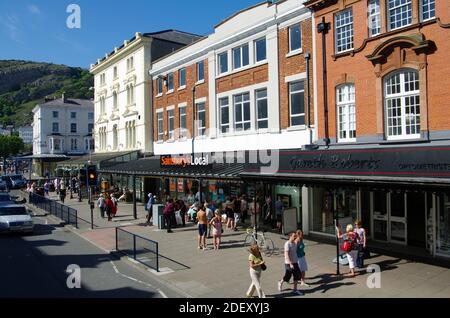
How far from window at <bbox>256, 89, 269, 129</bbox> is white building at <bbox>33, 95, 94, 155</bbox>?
205 ft

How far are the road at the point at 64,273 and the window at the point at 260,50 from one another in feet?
41.8

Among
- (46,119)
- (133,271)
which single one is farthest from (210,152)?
(46,119)

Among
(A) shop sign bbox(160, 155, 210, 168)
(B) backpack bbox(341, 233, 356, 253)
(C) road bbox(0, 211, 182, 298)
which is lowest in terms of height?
(C) road bbox(0, 211, 182, 298)

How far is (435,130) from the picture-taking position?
46.2 ft

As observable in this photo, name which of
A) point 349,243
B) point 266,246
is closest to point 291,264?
point 349,243

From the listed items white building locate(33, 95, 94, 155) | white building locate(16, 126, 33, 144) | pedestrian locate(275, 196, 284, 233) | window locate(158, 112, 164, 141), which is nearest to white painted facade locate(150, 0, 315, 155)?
pedestrian locate(275, 196, 284, 233)

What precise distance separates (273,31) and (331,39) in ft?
13.7

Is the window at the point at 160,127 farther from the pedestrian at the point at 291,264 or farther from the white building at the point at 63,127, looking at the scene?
the white building at the point at 63,127

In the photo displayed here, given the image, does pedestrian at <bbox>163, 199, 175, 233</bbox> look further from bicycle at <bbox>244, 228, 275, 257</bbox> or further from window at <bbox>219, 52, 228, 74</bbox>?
window at <bbox>219, 52, 228, 74</bbox>

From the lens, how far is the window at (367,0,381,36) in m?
16.0

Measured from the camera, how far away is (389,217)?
15930 millimetres

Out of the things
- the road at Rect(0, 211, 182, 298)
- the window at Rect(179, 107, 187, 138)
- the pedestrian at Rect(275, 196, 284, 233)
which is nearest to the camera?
the road at Rect(0, 211, 182, 298)

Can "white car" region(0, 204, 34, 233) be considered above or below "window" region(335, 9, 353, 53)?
below

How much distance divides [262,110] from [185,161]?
5.61 meters
